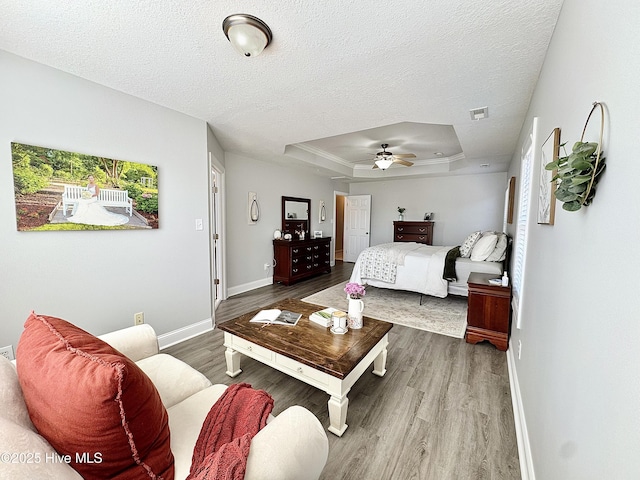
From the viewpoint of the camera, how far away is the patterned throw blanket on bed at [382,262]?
165 inches

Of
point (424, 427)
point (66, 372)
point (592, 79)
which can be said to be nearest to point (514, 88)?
point (592, 79)

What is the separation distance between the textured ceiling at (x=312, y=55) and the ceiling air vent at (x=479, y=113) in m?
0.06

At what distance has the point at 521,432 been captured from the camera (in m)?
1.56

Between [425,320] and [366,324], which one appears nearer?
[366,324]

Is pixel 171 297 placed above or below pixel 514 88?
A: below

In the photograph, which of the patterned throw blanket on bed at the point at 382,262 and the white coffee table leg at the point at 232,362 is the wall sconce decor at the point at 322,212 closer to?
the patterned throw blanket on bed at the point at 382,262

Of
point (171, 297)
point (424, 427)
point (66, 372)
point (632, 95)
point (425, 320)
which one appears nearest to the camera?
point (632, 95)

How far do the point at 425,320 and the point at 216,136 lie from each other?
11.8ft

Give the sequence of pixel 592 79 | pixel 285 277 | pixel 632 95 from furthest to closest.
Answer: pixel 285 277, pixel 592 79, pixel 632 95

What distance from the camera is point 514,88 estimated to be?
214 centimetres

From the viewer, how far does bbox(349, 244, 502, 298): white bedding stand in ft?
12.2

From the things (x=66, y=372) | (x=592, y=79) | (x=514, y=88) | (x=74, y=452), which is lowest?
(x=74, y=452)

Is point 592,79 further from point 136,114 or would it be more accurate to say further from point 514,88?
point 136,114

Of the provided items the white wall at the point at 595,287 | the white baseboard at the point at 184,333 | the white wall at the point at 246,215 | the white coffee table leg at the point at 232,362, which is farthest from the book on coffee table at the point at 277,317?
the white wall at the point at 246,215
